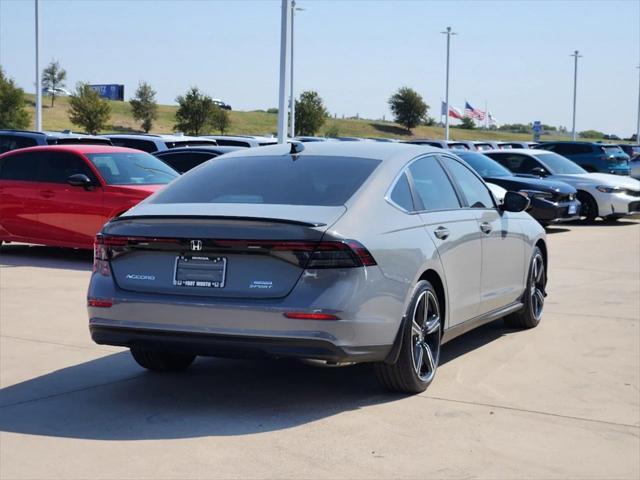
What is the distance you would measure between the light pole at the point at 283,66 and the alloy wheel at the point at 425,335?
61.9 feet

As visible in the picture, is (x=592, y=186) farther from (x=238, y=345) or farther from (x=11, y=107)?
(x=11, y=107)

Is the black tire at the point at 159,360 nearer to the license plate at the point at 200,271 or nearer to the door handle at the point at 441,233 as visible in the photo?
the license plate at the point at 200,271

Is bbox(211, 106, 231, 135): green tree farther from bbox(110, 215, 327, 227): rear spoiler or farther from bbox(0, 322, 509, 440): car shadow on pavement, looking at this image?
bbox(110, 215, 327, 227): rear spoiler

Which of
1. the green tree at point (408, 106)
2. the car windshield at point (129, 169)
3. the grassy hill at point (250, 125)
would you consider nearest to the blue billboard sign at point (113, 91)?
the grassy hill at point (250, 125)

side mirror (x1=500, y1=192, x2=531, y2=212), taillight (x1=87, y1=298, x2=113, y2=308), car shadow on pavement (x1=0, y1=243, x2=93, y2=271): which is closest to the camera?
taillight (x1=87, y1=298, x2=113, y2=308)

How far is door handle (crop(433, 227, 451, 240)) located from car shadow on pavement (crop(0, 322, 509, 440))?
41.8 inches

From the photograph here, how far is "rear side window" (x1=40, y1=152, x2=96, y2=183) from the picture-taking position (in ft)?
46.5

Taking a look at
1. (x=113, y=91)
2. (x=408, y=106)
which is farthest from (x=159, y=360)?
(x=113, y=91)

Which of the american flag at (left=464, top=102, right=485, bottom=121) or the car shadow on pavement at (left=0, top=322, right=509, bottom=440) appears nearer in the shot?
the car shadow on pavement at (left=0, top=322, right=509, bottom=440)

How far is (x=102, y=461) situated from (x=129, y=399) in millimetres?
1309

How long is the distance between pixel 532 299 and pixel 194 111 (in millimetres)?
60240

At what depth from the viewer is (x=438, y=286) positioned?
691cm

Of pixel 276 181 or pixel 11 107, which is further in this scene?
pixel 11 107


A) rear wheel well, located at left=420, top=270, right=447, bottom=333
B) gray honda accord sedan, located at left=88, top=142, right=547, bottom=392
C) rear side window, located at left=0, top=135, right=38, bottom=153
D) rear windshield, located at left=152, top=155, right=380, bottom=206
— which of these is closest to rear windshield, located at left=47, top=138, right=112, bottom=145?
rear side window, located at left=0, top=135, right=38, bottom=153
